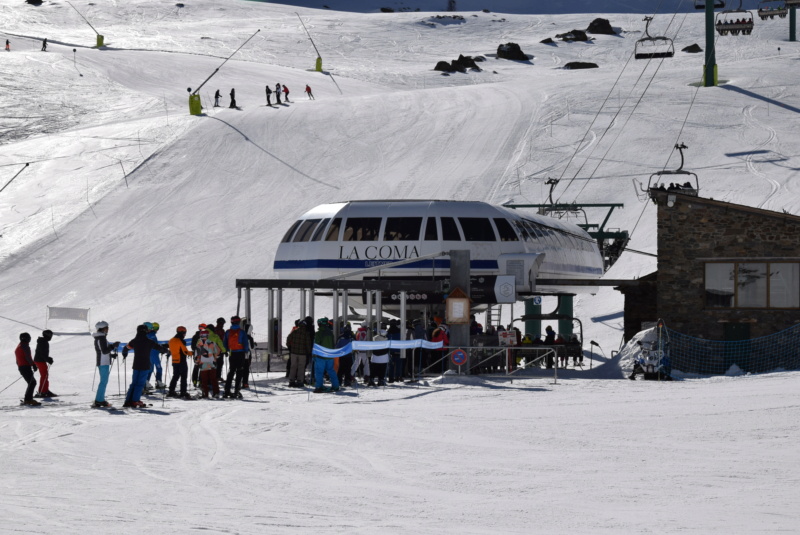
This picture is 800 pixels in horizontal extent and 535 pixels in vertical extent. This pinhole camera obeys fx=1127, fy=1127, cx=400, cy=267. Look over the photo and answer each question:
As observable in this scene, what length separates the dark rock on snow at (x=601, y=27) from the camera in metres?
110

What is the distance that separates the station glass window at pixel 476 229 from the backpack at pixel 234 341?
8.28 m

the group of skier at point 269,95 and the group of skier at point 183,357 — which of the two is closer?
the group of skier at point 183,357

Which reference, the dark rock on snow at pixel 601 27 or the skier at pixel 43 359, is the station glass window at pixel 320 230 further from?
the dark rock on snow at pixel 601 27

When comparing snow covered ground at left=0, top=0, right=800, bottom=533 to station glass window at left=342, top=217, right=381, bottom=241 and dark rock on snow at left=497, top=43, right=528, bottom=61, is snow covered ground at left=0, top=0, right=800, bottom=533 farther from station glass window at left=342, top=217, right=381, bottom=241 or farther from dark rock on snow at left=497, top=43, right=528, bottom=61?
station glass window at left=342, top=217, right=381, bottom=241

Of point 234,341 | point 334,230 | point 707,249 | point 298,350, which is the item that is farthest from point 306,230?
point 707,249

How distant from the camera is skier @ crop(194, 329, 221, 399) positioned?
56.4ft

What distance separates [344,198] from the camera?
4784 centimetres

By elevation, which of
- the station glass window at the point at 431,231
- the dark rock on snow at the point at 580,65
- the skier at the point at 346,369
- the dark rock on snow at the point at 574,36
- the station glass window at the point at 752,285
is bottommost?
the skier at the point at 346,369

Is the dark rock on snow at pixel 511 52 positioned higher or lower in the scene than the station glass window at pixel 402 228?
higher

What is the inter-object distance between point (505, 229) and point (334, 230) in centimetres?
381

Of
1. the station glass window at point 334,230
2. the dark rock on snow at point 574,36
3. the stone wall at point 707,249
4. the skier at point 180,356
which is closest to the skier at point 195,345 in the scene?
the skier at point 180,356

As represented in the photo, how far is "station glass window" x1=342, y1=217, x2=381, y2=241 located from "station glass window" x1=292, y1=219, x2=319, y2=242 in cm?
85

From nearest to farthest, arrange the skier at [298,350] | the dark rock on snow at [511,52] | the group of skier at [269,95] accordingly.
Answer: the skier at [298,350] → the group of skier at [269,95] → the dark rock on snow at [511,52]

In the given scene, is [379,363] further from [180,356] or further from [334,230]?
[334,230]
